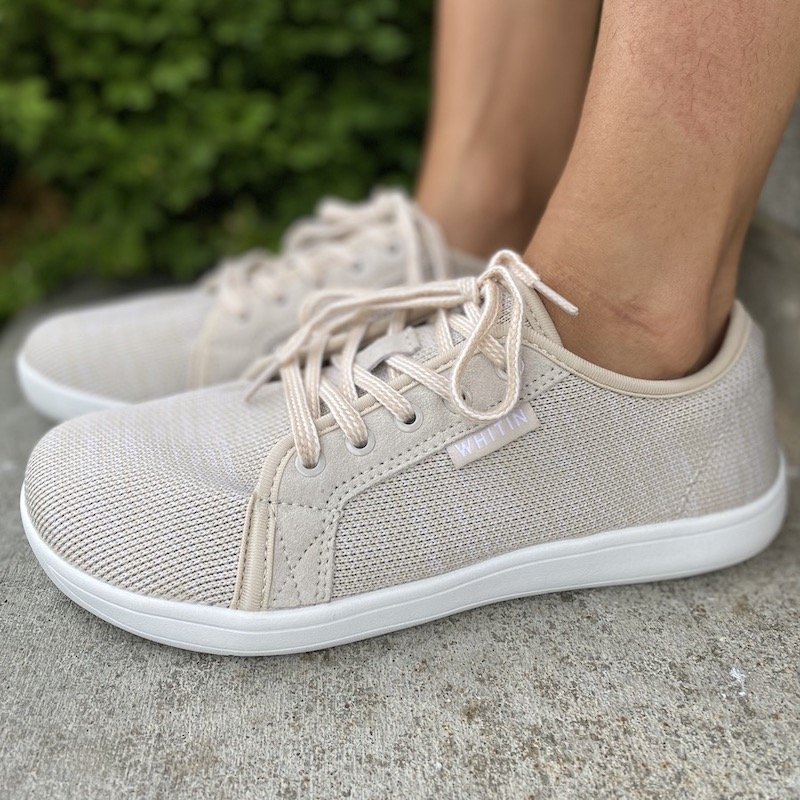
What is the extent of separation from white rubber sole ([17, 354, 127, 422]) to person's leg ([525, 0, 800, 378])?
71 cm

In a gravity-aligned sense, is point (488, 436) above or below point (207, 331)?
above

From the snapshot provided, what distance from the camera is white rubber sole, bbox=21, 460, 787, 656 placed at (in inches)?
32.5

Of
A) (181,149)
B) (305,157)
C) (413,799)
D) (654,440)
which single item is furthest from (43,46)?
(413,799)

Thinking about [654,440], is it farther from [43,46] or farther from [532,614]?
[43,46]

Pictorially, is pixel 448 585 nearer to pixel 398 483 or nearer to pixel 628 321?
pixel 398 483

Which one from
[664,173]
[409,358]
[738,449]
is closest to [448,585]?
[409,358]

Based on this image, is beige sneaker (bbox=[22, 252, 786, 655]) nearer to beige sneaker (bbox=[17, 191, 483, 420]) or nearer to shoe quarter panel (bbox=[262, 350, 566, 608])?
shoe quarter panel (bbox=[262, 350, 566, 608])

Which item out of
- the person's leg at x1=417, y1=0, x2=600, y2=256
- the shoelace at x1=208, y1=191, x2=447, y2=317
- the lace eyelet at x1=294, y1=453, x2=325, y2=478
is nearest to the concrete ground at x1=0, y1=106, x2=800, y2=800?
the lace eyelet at x1=294, y1=453, x2=325, y2=478

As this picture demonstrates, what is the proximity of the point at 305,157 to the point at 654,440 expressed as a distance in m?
1.13

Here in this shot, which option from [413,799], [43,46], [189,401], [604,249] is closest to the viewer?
[413,799]

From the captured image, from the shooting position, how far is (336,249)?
4.20ft

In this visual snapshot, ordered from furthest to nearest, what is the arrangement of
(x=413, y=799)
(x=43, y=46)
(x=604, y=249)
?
(x=43, y=46) → (x=604, y=249) → (x=413, y=799)

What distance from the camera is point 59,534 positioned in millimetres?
831

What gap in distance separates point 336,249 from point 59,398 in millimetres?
486
